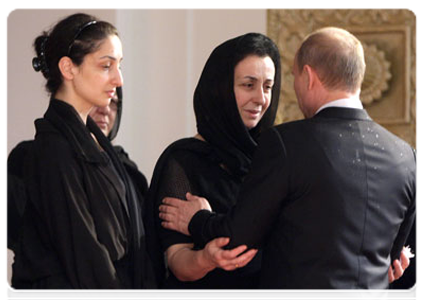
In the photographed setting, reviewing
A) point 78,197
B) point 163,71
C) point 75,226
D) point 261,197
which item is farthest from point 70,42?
point 163,71

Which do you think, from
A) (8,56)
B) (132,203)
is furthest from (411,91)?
(132,203)

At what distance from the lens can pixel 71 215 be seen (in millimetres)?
2656

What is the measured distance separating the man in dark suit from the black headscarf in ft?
1.56

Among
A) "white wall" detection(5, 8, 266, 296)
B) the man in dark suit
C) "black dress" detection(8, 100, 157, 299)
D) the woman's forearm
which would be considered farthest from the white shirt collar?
"white wall" detection(5, 8, 266, 296)

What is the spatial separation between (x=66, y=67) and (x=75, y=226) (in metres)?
0.59

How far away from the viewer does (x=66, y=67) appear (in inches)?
114

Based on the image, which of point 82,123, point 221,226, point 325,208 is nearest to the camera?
point 325,208

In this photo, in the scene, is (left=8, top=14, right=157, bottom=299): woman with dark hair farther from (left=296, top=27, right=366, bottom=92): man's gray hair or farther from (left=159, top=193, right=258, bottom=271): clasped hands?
(left=296, top=27, right=366, bottom=92): man's gray hair

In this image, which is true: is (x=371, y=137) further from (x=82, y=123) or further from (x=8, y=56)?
(x=8, y=56)

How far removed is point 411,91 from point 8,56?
273cm

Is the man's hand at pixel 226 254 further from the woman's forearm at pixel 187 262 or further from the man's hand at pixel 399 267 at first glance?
the man's hand at pixel 399 267

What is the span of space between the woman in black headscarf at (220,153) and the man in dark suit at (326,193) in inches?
14.0

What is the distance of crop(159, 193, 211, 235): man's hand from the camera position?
2793 mm

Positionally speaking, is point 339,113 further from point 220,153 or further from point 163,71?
point 163,71
